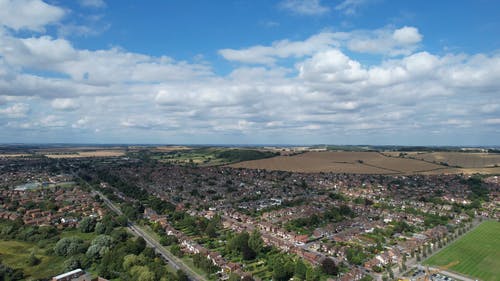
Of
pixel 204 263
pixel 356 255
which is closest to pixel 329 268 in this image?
pixel 356 255

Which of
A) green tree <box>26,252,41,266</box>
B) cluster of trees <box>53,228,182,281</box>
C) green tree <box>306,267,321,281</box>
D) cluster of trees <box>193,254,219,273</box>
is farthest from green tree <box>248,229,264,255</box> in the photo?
green tree <box>26,252,41,266</box>

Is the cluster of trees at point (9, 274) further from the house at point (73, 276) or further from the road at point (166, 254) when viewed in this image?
the road at point (166, 254)

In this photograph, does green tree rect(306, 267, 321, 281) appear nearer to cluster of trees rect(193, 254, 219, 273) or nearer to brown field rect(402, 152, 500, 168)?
cluster of trees rect(193, 254, 219, 273)

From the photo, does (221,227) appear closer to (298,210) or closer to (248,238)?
(248,238)

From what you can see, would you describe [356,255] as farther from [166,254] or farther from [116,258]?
[116,258]

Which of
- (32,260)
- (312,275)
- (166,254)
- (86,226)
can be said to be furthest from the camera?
(86,226)

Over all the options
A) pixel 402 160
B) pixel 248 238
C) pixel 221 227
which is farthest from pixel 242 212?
pixel 402 160

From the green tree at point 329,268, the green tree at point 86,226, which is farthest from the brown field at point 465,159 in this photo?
the green tree at point 86,226
